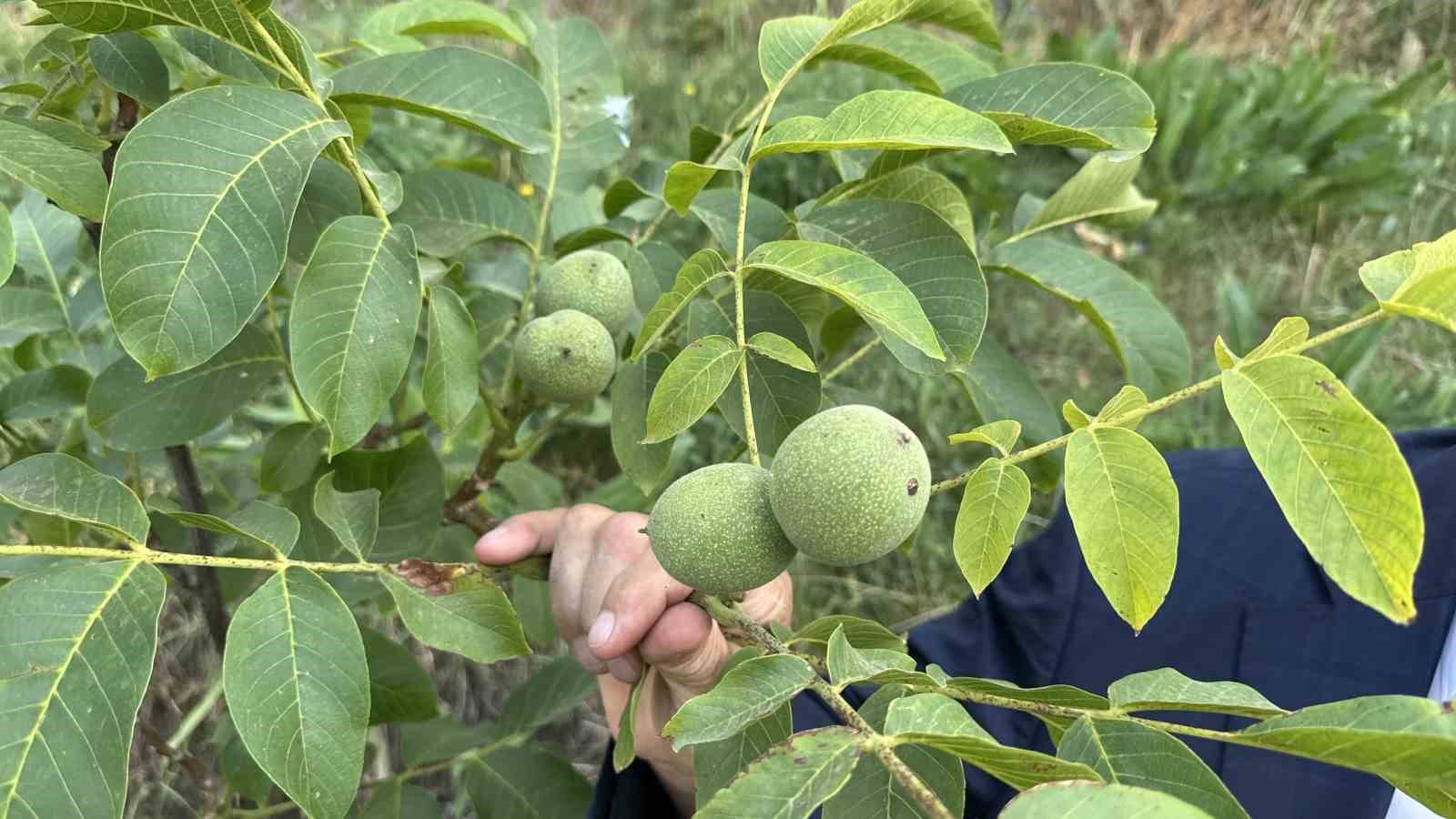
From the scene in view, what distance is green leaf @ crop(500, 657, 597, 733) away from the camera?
5.23 feet

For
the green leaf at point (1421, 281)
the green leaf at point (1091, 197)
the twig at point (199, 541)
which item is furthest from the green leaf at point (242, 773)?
the green leaf at point (1421, 281)

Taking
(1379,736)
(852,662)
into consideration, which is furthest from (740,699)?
(1379,736)

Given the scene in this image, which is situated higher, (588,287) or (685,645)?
(588,287)

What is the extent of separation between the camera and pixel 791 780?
68 cm

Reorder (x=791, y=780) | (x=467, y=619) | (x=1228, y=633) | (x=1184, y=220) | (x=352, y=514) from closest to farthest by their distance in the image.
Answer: (x=791, y=780), (x=467, y=619), (x=352, y=514), (x=1228, y=633), (x=1184, y=220)

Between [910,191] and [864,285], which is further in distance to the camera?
[910,191]

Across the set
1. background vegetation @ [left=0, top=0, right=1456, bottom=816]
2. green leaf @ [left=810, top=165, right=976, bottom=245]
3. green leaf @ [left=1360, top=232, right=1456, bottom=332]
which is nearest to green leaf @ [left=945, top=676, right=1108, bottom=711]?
green leaf @ [left=1360, top=232, right=1456, bottom=332]

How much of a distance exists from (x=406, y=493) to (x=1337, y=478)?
41.0 inches

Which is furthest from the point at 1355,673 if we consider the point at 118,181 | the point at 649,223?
the point at 118,181

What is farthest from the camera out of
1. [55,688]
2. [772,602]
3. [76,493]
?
[772,602]

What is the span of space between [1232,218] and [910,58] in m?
3.73

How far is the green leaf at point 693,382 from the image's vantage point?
0.92 meters

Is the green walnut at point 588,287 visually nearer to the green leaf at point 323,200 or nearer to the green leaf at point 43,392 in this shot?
the green leaf at point 323,200

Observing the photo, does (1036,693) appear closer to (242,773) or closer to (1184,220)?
(242,773)
